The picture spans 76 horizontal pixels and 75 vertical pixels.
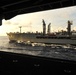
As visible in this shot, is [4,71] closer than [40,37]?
Yes

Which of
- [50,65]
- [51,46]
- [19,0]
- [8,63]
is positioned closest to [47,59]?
[50,65]

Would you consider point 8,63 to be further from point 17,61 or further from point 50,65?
point 50,65

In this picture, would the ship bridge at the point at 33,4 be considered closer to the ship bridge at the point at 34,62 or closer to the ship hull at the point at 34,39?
the ship bridge at the point at 34,62

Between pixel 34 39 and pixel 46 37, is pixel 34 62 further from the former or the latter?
pixel 34 39

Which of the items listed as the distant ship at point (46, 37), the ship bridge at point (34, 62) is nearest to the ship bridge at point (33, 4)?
the ship bridge at point (34, 62)

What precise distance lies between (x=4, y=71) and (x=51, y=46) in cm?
9599

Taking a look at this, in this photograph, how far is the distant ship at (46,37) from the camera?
326 ft

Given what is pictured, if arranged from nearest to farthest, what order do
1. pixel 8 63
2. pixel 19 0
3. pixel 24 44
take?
pixel 19 0, pixel 8 63, pixel 24 44

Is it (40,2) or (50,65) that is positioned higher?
(40,2)

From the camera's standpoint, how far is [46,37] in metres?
108

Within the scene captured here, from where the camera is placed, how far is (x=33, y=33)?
116938 mm

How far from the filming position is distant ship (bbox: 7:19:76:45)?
326 feet

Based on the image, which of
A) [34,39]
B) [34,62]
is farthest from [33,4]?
[34,39]

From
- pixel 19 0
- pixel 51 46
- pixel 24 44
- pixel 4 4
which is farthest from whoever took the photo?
pixel 24 44
